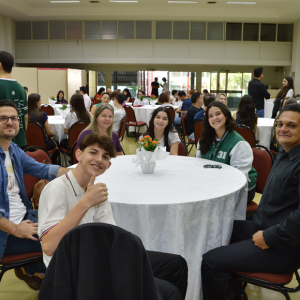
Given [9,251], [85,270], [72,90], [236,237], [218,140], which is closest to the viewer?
[85,270]

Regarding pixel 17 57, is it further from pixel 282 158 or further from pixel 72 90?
pixel 282 158

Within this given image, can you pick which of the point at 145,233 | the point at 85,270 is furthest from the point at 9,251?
the point at 85,270

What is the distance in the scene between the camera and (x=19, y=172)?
213 cm

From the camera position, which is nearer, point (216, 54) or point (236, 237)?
point (236, 237)

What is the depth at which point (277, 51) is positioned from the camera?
1694 cm

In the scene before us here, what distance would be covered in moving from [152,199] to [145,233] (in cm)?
20

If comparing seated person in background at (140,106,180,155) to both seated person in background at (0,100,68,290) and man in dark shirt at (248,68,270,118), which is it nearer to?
seated person in background at (0,100,68,290)

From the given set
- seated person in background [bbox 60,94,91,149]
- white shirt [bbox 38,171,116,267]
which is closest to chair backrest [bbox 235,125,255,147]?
seated person in background [bbox 60,94,91,149]

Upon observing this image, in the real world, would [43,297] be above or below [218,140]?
below

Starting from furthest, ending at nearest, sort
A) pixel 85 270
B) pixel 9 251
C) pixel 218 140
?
pixel 218 140 < pixel 9 251 < pixel 85 270

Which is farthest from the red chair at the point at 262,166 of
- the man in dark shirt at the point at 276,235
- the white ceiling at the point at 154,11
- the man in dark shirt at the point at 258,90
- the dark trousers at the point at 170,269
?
the white ceiling at the point at 154,11

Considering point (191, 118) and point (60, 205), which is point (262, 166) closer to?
point (60, 205)

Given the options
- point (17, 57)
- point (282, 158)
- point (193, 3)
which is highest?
point (193, 3)

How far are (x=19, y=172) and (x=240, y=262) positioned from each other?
1.48m
